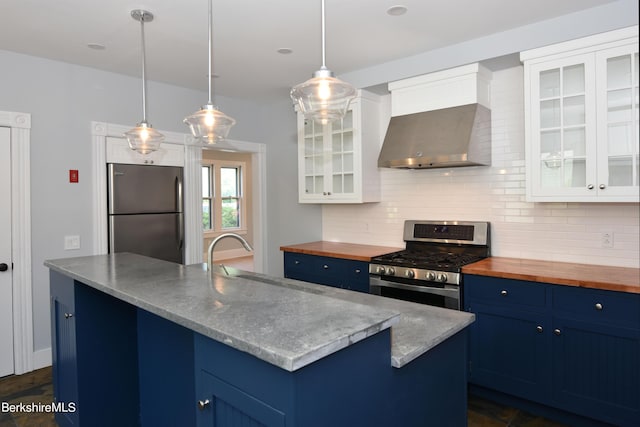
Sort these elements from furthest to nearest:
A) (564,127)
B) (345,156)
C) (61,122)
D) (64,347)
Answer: (345,156) < (61,122) < (564,127) < (64,347)

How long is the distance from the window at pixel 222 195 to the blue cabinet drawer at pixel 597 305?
24.9ft

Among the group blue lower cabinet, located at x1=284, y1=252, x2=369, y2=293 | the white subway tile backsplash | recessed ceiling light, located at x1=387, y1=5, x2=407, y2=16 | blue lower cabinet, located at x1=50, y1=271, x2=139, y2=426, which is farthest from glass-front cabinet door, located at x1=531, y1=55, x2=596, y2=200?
blue lower cabinet, located at x1=50, y1=271, x2=139, y2=426

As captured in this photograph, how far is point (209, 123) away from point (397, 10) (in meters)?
1.38

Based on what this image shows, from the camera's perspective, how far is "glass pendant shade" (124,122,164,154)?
8.68ft

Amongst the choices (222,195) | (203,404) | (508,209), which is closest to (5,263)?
(203,404)

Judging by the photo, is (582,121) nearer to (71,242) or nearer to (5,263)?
(71,242)

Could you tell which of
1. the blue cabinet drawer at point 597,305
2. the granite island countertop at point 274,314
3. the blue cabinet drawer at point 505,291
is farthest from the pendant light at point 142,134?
the blue cabinet drawer at point 597,305

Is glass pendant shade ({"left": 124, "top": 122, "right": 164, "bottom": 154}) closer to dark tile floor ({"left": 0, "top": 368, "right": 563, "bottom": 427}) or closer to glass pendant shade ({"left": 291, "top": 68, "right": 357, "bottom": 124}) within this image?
glass pendant shade ({"left": 291, "top": 68, "right": 357, "bottom": 124})

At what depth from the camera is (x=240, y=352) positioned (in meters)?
1.16

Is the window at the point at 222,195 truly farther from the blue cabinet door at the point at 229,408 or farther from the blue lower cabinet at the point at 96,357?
the blue cabinet door at the point at 229,408

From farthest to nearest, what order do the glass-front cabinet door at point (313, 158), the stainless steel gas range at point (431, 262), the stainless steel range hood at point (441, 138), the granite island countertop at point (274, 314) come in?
the glass-front cabinet door at point (313, 158)
the stainless steel range hood at point (441, 138)
the stainless steel gas range at point (431, 262)
the granite island countertop at point (274, 314)

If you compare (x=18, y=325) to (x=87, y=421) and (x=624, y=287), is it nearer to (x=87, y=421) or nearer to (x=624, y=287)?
(x=87, y=421)

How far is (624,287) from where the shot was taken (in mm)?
2271

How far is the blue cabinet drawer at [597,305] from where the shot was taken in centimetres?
227
